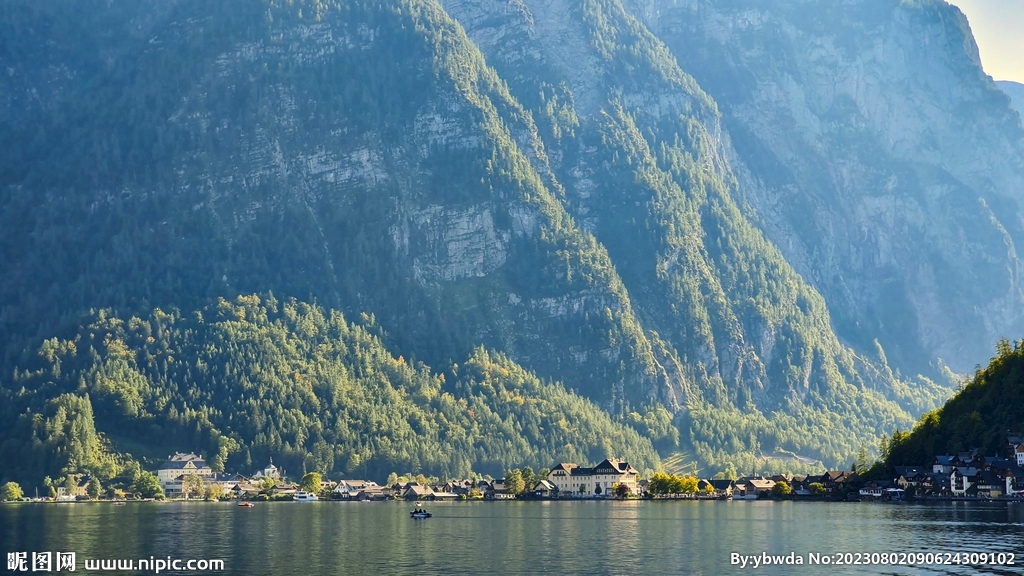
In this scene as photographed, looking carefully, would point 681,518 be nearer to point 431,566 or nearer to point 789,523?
point 789,523

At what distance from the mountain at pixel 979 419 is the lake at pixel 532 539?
1453 centimetres

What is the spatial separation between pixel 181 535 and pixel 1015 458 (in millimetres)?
109818

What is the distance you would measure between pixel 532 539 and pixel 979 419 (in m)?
89.8

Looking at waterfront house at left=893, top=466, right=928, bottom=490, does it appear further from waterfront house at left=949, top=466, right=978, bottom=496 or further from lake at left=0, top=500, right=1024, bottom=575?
lake at left=0, top=500, right=1024, bottom=575

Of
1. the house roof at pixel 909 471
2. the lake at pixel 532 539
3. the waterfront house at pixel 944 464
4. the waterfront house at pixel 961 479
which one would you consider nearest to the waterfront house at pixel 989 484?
the waterfront house at pixel 961 479

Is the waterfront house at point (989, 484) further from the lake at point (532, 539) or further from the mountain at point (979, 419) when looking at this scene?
the lake at point (532, 539)

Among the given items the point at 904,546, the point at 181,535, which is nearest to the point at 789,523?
the point at 904,546

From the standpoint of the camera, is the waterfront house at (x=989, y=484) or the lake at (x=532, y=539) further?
the waterfront house at (x=989, y=484)

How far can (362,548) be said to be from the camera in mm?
106875

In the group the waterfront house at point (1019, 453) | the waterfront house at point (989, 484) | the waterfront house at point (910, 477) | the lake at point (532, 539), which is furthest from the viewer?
the waterfront house at point (910, 477)

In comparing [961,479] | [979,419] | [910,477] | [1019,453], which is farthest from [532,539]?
[910,477]

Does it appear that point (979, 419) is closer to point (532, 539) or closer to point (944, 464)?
point (944, 464)

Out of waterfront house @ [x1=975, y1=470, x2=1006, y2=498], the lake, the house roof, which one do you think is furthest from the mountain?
the lake

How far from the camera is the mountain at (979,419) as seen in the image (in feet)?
584
